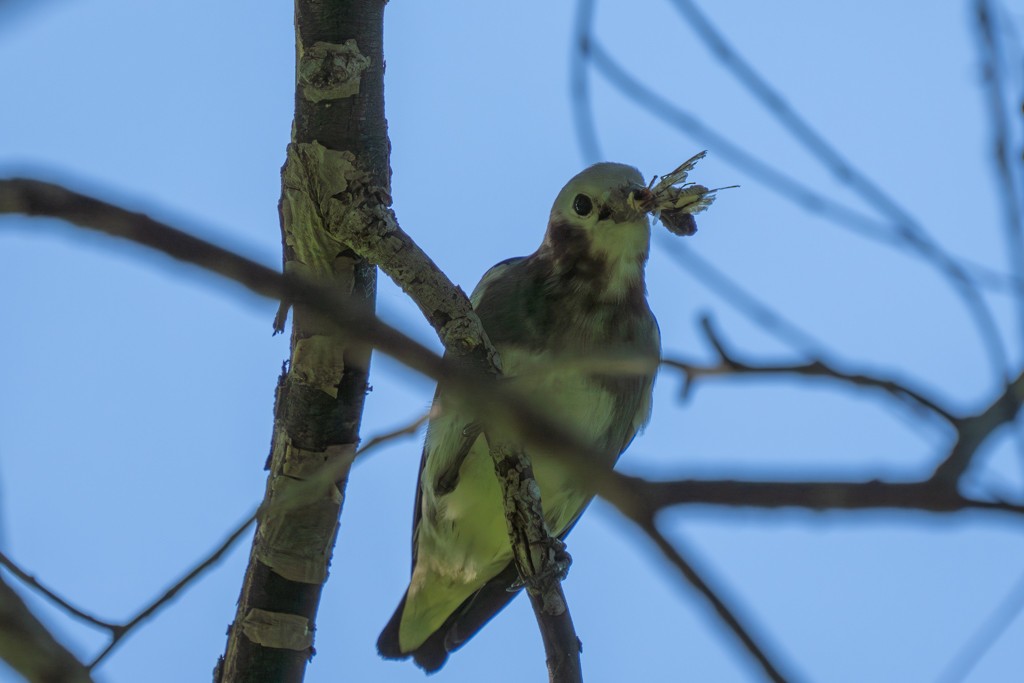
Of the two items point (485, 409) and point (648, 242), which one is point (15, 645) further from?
point (648, 242)

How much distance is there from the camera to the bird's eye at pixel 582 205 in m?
4.39

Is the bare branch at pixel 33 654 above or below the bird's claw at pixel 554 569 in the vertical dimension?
below

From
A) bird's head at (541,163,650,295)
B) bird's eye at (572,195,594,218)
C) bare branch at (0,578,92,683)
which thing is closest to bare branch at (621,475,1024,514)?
bare branch at (0,578,92,683)

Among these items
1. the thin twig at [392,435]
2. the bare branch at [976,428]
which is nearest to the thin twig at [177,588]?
the thin twig at [392,435]

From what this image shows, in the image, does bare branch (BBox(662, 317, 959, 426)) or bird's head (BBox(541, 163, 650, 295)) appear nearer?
bare branch (BBox(662, 317, 959, 426))

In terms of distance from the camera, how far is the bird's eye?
4.39 metres

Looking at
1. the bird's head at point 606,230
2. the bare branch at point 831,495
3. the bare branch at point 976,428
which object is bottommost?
the bare branch at point 831,495

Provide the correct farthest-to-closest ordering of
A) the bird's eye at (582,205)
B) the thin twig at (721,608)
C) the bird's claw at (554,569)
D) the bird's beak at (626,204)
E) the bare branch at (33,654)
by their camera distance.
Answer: the bird's eye at (582,205) → the bird's beak at (626,204) → the bird's claw at (554,569) → the bare branch at (33,654) → the thin twig at (721,608)

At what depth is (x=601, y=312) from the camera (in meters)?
4.34

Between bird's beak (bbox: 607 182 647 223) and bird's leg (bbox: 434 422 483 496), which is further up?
bird's beak (bbox: 607 182 647 223)

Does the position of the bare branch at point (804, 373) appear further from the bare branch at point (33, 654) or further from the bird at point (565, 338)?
the bird at point (565, 338)

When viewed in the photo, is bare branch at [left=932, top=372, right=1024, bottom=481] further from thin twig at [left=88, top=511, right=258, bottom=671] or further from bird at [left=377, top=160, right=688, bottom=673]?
bird at [left=377, top=160, right=688, bottom=673]

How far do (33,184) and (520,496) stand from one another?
2259 mm

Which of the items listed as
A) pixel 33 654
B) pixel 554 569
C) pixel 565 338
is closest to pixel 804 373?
pixel 33 654
